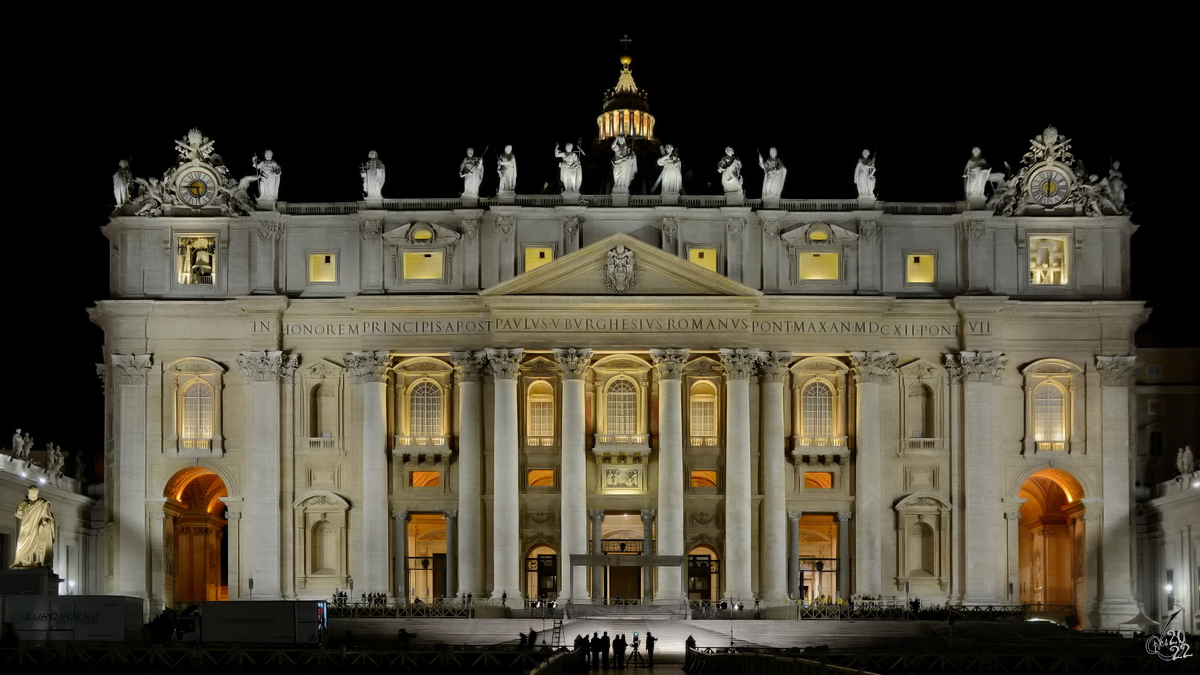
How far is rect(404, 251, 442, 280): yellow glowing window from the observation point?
9088 cm

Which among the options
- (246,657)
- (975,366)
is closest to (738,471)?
(975,366)

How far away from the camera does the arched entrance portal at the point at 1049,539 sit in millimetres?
92812

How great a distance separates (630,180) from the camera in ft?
301

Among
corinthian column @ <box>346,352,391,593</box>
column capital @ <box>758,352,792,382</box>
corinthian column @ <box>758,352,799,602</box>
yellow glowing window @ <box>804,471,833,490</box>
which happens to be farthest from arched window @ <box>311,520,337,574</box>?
yellow glowing window @ <box>804,471,833,490</box>

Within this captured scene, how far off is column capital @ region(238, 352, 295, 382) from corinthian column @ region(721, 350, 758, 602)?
20891 millimetres

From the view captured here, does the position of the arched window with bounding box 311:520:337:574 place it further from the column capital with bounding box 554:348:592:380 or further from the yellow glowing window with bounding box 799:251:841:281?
the yellow glowing window with bounding box 799:251:841:281

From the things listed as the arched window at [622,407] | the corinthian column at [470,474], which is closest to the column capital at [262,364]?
the corinthian column at [470,474]

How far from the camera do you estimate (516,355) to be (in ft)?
290

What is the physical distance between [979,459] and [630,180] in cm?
2108

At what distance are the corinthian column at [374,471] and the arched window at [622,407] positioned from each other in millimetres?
10614

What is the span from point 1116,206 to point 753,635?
1232 inches

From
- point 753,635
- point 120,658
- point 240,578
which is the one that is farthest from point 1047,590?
point 120,658

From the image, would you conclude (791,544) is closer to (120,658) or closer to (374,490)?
(374,490)

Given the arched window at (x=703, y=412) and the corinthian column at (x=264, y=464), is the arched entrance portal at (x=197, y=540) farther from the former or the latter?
the arched window at (x=703, y=412)
